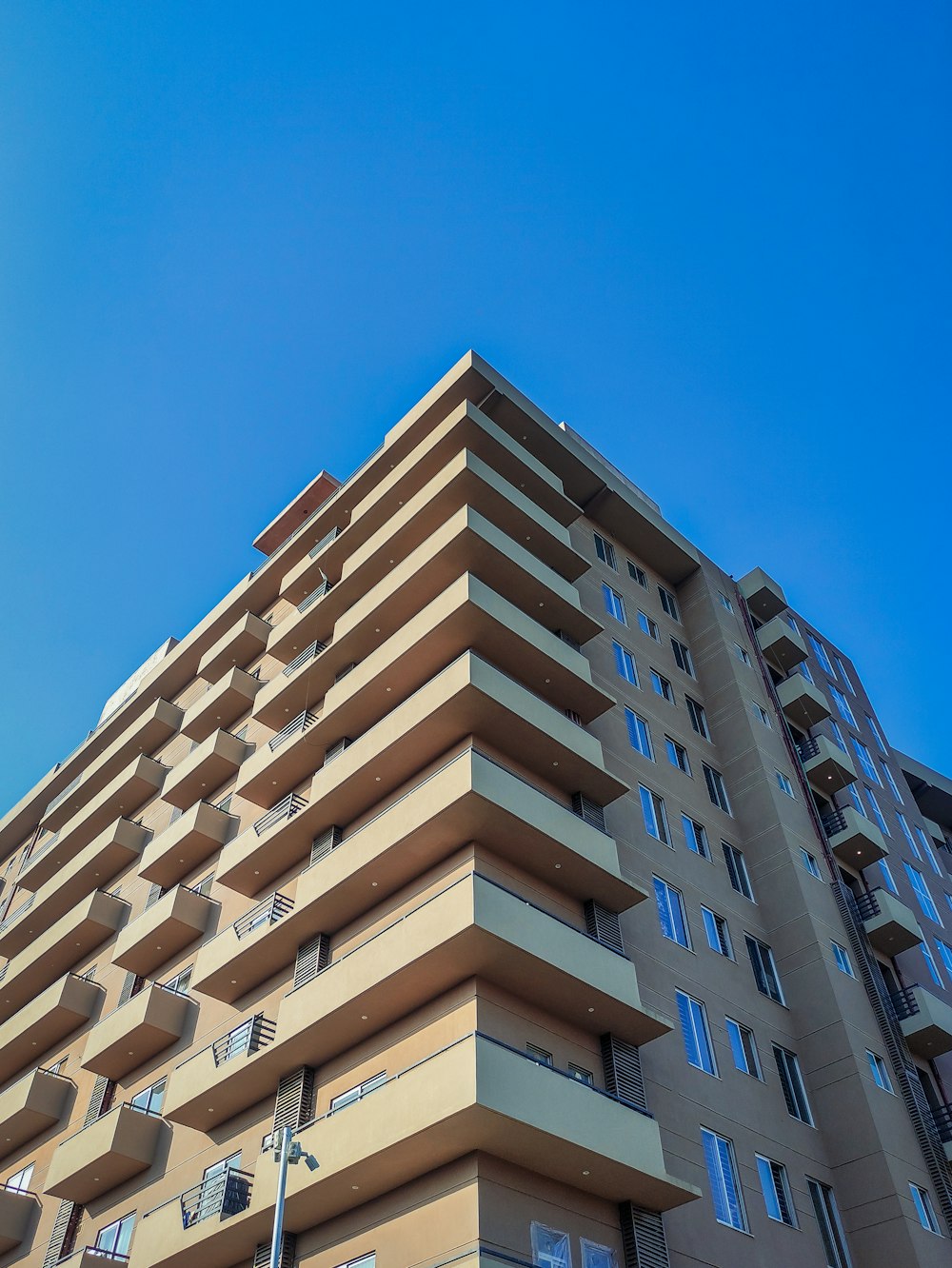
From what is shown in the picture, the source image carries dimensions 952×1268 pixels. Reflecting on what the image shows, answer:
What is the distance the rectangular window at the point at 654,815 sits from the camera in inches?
1273

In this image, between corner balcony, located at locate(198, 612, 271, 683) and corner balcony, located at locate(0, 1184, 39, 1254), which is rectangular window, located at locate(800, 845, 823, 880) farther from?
corner balcony, located at locate(0, 1184, 39, 1254)

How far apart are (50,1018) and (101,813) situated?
11048 millimetres

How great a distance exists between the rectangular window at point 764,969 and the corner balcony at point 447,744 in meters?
7.74

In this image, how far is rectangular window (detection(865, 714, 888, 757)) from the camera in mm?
50188

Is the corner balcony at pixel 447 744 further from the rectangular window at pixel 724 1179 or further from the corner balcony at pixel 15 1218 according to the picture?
the corner balcony at pixel 15 1218

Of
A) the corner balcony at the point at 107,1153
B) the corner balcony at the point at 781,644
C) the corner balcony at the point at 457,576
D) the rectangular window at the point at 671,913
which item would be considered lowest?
the corner balcony at the point at 107,1153

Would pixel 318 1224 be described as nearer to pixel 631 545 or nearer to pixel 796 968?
pixel 796 968

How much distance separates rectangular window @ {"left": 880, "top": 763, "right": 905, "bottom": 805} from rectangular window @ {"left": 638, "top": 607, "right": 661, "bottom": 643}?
1526 cm

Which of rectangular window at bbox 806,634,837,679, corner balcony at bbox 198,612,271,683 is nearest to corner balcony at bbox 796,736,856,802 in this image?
rectangular window at bbox 806,634,837,679

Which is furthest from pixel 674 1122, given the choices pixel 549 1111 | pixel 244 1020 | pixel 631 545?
pixel 631 545

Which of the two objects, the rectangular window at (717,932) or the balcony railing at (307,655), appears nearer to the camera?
the rectangular window at (717,932)

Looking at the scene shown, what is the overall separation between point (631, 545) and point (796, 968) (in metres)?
19.3

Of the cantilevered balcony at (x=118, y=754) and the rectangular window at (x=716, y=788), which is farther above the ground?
the cantilevered balcony at (x=118, y=754)

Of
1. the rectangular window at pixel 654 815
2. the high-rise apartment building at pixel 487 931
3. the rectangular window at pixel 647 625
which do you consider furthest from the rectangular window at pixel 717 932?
the rectangular window at pixel 647 625
